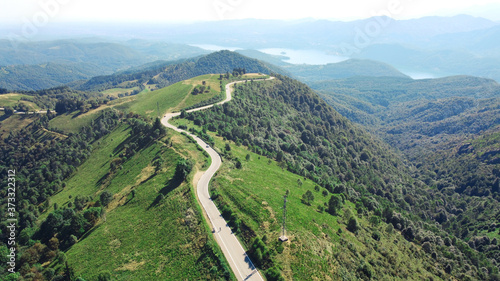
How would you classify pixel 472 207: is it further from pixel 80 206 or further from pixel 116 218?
pixel 80 206

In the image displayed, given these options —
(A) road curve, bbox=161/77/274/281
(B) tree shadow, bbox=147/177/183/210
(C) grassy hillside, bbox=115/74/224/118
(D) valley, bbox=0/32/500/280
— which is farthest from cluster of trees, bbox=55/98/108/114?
(A) road curve, bbox=161/77/274/281

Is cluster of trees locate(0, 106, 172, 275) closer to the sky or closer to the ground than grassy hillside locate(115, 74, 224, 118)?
closer to the ground

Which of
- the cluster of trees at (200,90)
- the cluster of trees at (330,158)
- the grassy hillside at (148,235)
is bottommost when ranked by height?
the cluster of trees at (330,158)

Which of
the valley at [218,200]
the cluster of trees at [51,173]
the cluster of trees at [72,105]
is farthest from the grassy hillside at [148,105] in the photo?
the cluster of trees at [51,173]

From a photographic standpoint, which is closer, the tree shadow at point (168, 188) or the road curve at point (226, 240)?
the road curve at point (226, 240)

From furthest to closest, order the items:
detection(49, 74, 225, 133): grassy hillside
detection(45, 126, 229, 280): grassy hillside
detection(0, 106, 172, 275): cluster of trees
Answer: detection(49, 74, 225, 133): grassy hillside < detection(0, 106, 172, 275): cluster of trees < detection(45, 126, 229, 280): grassy hillside

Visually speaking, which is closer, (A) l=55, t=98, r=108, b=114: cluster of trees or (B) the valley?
(B) the valley

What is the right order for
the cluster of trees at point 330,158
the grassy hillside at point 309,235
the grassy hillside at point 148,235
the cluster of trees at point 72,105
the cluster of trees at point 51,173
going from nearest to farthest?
the grassy hillside at point 148,235 < the grassy hillside at point 309,235 < the cluster of trees at point 51,173 < the cluster of trees at point 330,158 < the cluster of trees at point 72,105

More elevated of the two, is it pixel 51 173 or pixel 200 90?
pixel 200 90

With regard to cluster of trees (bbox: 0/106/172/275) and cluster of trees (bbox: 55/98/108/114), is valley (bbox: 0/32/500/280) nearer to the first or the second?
cluster of trees (bbox: 0/106/172/275)

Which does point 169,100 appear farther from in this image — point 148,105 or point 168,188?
point 168,188

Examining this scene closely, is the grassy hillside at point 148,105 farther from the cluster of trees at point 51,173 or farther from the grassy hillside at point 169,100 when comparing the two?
the cluster of trees at point 51,173

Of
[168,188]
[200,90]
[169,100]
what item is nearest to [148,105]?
[169,100]
